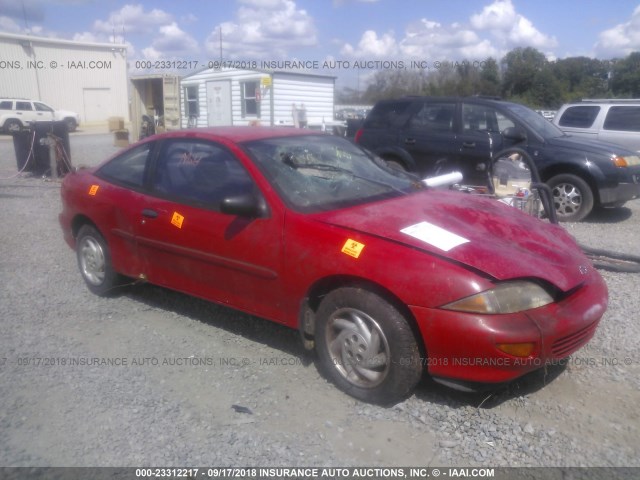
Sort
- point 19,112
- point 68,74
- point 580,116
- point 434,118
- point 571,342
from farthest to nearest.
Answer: point 68,74 < point 19,112 < point 580,116 < point 434,118 < point 571,342

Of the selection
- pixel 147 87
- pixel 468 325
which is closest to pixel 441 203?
pixel 468 325

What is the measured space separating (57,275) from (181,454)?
3536 mm

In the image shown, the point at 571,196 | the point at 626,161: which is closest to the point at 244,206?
the point at 571,196

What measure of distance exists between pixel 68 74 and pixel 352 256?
3679 cm

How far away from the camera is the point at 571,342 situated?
125 inches

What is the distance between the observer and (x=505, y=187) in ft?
21.0

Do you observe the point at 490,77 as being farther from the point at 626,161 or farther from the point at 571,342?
the point at 571,342

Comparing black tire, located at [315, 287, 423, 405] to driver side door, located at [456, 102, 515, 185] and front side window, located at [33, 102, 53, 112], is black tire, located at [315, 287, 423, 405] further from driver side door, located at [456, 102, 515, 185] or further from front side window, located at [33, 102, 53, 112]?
front side window, located at [33, 102, 53, 112]

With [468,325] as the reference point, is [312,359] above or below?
below

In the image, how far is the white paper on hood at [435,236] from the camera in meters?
3.16

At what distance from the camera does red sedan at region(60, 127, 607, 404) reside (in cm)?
301

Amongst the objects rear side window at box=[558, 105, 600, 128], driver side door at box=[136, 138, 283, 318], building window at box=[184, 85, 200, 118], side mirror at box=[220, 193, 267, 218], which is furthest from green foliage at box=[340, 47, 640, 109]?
side mirror at box=[220, 193, 267, 218]

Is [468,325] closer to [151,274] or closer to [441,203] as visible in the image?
[441,203]

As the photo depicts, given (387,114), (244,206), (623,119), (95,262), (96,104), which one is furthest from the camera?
(96,104)
